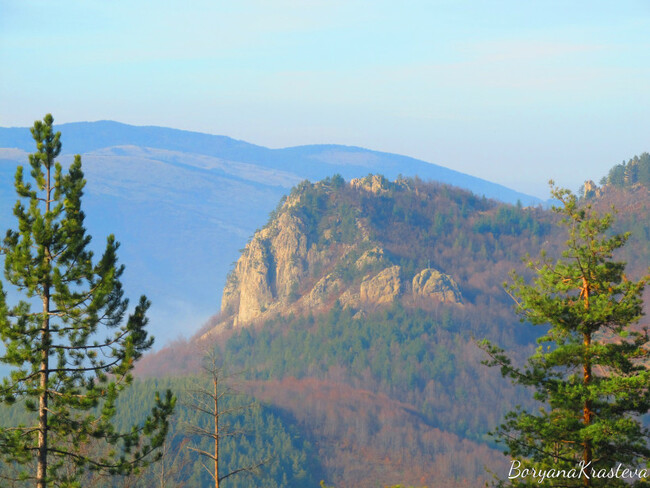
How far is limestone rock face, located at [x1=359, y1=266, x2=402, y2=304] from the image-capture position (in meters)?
150

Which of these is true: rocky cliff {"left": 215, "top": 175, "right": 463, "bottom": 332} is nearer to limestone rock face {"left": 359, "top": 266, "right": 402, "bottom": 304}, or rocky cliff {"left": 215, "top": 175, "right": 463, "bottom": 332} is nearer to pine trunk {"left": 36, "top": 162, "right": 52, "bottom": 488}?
limestone rock face {"left": 359, "top": 266, "right": 402, "bottom": 304}

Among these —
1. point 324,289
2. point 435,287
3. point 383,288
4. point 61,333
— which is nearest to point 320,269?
point 324,289

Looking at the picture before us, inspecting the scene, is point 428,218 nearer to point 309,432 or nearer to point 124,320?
point 309,432

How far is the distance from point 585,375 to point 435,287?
130957mm

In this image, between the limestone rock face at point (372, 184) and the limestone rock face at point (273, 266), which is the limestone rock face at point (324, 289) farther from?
the limestone rock face at point (372, 184)

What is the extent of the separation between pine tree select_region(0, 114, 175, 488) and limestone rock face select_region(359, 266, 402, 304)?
128 meters

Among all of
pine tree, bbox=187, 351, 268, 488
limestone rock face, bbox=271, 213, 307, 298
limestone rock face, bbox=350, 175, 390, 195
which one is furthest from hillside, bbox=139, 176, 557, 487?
pine tree, bbox=187, 351, 268, 488

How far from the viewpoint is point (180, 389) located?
97.6 meters

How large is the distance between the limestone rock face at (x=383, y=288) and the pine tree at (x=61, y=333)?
12810 cm

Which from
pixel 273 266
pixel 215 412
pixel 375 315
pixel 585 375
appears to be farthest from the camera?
pixel 273 266

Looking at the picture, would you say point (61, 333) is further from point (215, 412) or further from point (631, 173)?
point (631, 173)

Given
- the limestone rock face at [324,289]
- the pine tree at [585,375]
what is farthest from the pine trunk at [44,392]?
the limestone rock face at [324,289]

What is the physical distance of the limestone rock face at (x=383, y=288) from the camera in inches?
5920

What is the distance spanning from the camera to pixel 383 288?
150625 millimetres
